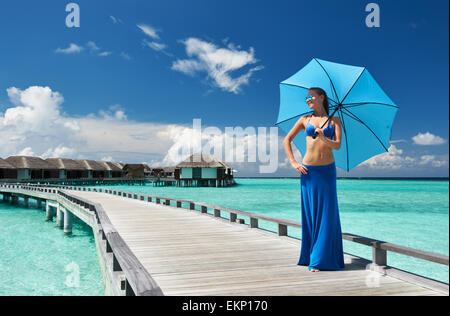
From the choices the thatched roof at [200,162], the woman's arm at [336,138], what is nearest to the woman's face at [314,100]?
the woman's arm at [336,138]

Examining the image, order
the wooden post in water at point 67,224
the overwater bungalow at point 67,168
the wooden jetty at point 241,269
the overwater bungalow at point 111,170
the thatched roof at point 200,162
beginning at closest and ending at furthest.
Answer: the wooden jetty at point 241,269 → the wooden post in water at point 67,224 → the thatched roof at point 200,162 → the overwater bungalow at point 67,168 → the overwater bungalow at point 111,170

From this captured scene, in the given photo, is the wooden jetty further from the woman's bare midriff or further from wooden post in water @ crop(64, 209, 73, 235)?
wooden post in water @ crop(64, 209, 73, 235)

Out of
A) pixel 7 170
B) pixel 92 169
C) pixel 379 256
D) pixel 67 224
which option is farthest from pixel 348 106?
pixel 92 169

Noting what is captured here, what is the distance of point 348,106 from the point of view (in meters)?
3.89

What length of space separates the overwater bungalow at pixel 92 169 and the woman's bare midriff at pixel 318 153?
210 feet

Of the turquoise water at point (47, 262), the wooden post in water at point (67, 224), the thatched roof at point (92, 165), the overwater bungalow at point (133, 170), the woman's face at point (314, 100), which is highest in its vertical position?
the woman's face at point (314, 100)

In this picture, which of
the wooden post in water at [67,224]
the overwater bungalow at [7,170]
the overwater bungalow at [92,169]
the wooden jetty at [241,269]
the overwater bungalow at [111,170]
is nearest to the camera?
the wooden jetty at [241,269]

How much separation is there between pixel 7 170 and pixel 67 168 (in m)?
10.1

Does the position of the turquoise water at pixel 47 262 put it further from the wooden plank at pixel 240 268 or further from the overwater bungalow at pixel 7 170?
the overwater bungalow at pixel 7 170

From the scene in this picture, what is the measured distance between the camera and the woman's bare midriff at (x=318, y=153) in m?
3.67

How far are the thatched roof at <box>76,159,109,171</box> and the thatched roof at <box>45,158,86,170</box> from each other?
4.06 feet

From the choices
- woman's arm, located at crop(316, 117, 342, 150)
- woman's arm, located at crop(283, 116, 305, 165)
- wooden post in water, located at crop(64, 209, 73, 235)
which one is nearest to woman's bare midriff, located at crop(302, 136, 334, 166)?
woman's arm, located at crop(316, 117, 342, 150)
